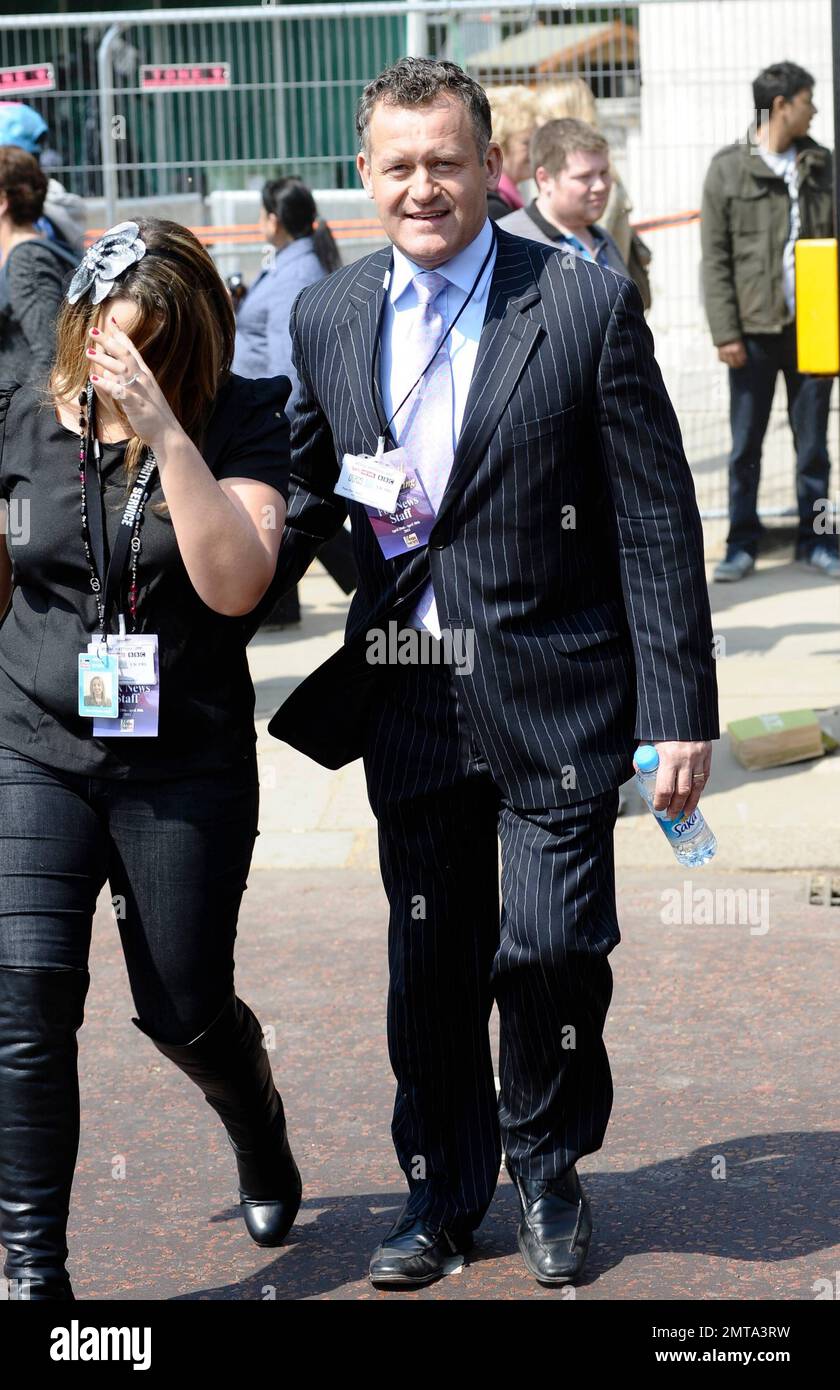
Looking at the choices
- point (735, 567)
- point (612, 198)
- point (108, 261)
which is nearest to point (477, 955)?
point (108, 261)

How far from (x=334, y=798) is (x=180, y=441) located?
12.2ft

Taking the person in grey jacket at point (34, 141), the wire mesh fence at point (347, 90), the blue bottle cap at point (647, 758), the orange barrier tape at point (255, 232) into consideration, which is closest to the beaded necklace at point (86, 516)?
the blue bottle cap at point (647, 758)

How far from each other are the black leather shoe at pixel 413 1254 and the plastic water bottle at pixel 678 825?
0.80 m

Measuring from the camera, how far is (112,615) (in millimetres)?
3178

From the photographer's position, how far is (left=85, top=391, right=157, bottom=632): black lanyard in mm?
3139

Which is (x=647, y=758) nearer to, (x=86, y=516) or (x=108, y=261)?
(x=86, y=516)

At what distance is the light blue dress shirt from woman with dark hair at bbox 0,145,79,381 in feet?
10.4

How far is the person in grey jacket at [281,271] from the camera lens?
27.4 ft

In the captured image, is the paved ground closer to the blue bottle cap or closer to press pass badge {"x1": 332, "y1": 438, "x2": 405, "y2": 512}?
the blue bottle cap

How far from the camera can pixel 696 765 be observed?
11.0ft

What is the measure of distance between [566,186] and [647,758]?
3.58 meters

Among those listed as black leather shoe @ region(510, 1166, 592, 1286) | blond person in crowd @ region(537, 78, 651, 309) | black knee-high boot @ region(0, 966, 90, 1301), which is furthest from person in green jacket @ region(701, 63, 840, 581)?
black knee-high boot @ region(0, 966, 90, 1301)
